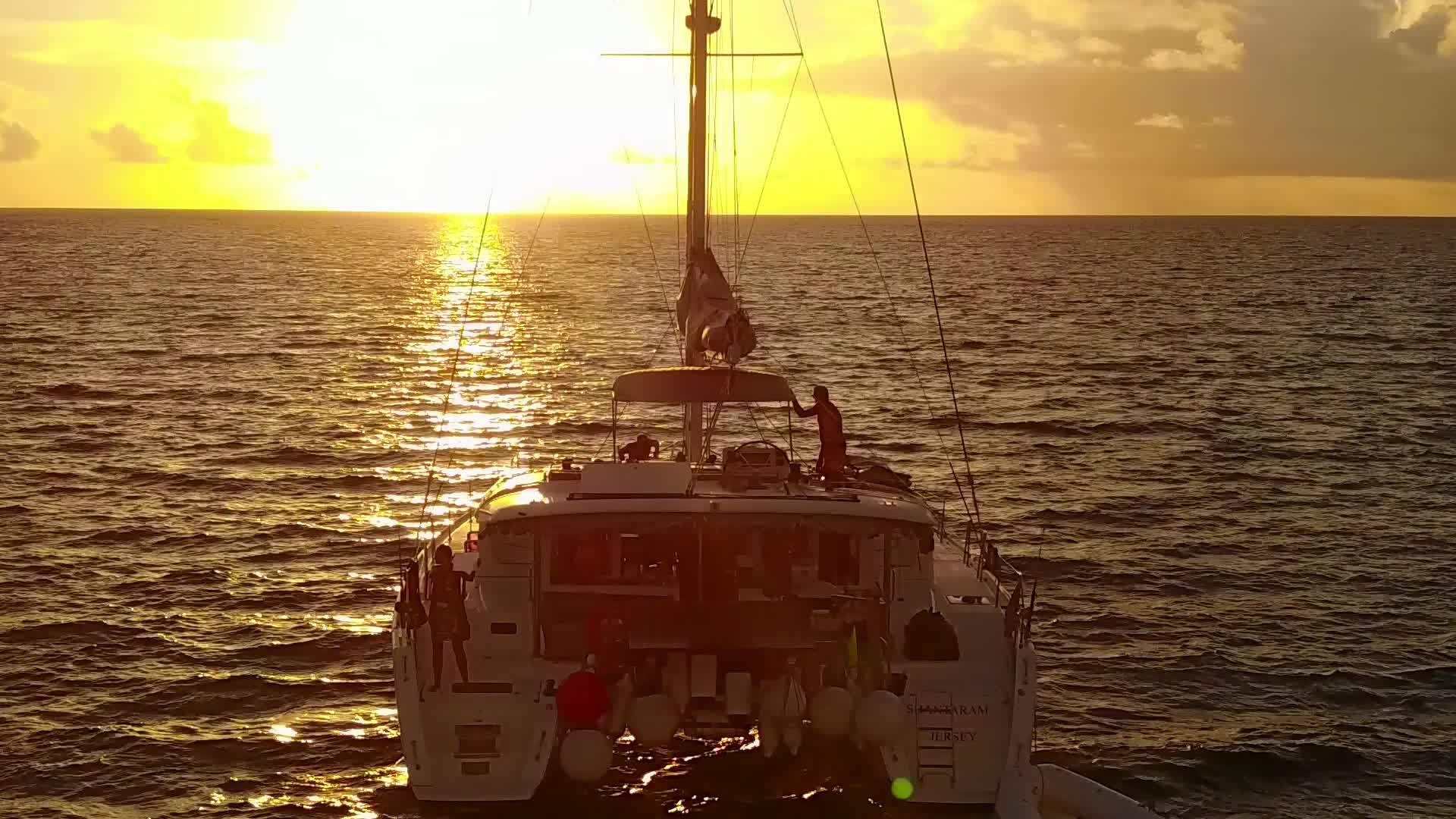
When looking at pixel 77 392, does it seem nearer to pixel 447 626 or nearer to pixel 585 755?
pixel 447 626

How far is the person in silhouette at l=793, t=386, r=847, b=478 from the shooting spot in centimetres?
1570

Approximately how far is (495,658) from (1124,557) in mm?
15208

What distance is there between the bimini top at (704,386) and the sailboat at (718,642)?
1279 millimetres

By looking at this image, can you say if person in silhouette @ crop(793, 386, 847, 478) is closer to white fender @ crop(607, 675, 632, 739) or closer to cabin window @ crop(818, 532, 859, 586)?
cabin window @ crop(818, 532, 859, 586)

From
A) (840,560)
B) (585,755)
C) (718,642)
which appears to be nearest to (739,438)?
(840,560)

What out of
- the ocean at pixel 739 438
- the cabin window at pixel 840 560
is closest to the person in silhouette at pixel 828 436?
the cabin window at pixel 840 560

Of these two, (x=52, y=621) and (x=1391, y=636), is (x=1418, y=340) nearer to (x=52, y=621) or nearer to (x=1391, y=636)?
(x=1391, y=636)

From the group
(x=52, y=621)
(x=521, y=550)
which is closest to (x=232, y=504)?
(x=52, y=621)

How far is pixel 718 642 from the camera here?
43.4 ft


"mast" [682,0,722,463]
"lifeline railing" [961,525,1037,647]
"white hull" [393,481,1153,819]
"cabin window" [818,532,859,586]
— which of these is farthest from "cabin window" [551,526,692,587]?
"mast" [682,0,722,463]

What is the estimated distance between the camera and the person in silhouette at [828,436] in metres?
→ 15.7

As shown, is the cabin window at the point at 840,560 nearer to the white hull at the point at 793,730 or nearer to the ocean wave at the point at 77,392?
the white hull at the point at 793,730

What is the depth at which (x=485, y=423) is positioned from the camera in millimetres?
41125

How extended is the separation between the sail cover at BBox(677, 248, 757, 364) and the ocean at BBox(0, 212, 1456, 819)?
4.65 metres
